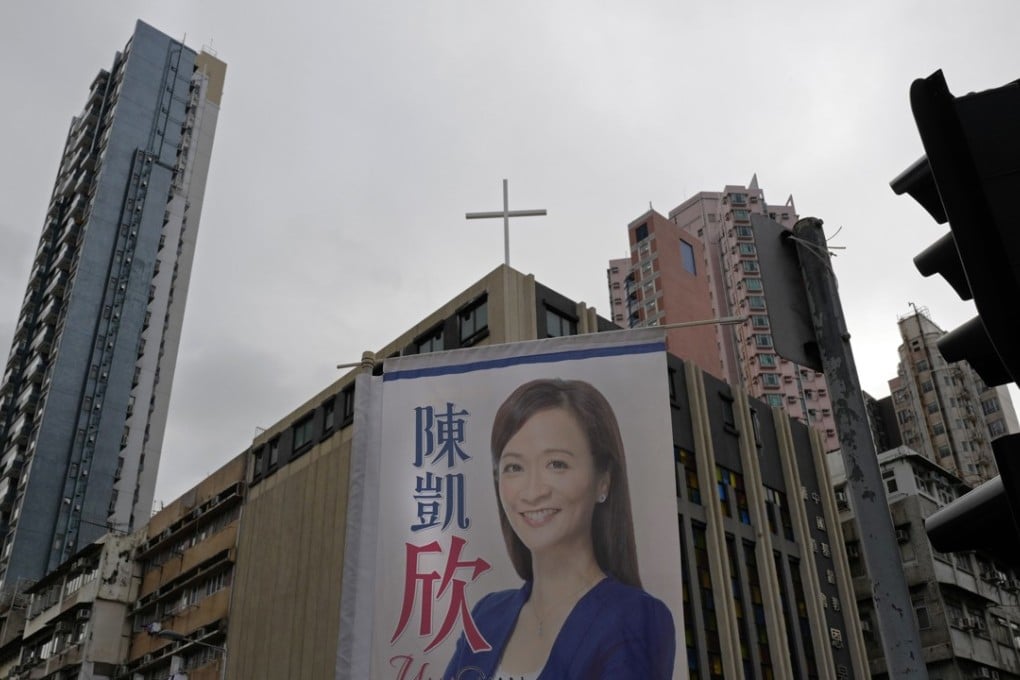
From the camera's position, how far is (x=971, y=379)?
130000mm

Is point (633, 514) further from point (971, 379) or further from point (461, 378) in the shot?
point (971, 379)

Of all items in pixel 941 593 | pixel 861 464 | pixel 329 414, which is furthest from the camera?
pixel 941 593

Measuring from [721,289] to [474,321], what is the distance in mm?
88107

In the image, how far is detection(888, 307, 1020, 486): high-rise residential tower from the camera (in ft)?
406

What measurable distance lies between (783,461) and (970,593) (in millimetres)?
15316

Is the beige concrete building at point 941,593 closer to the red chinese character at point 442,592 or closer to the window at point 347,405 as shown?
the window at point 347,405

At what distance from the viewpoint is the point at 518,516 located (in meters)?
14.2

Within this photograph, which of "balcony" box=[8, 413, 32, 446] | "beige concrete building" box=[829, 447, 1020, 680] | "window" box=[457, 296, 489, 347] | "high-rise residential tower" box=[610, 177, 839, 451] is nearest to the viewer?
"window" box=[457, 296, 489, 347]

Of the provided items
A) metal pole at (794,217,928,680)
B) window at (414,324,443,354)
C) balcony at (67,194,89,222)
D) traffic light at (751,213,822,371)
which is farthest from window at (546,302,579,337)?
balcony at (67,194,89,222)

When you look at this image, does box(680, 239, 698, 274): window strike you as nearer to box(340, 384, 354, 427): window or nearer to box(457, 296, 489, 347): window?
box(340, 384, 354, 427): window

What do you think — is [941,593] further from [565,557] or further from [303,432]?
[565,557]

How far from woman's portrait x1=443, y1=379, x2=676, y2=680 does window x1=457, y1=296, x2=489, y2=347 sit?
2947 centimetres

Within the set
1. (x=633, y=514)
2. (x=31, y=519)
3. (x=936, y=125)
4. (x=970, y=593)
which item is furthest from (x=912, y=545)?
(x=31, y=519)

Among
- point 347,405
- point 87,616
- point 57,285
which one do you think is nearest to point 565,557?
point 347,405
